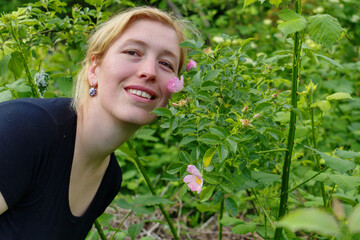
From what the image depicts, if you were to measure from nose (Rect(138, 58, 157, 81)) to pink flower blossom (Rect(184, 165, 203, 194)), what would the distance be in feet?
1.31

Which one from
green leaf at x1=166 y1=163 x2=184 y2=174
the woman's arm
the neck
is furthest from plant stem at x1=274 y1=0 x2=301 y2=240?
the woman's arm

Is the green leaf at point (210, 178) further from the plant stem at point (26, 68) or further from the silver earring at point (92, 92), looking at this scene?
the plant stem at point (26, 68)

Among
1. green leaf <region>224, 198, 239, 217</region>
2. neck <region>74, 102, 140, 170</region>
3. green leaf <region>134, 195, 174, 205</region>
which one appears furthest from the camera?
green leaf <region>134, 195, 174, 205</region>

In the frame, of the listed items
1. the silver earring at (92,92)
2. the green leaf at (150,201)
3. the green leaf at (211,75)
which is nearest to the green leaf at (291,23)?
the green leaf at (211,75)

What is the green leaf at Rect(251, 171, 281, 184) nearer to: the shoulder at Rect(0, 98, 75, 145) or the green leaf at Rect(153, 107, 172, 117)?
the green leaf at Rect(153, 107, 172, 117)

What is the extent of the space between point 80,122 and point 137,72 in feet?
1.06

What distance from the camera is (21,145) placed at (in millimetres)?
1285

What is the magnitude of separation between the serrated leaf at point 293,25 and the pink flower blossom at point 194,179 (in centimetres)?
44

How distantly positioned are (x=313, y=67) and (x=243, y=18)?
5.32 ft

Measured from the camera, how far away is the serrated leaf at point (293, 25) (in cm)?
100

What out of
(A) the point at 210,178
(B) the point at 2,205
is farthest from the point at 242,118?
(B) the point at 2,205

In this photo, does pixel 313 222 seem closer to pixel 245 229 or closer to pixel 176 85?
pixel 176 85

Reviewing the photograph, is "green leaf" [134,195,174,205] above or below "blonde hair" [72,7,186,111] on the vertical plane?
below

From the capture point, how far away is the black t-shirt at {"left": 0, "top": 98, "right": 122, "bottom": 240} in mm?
1280
